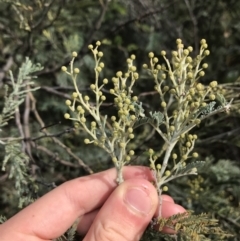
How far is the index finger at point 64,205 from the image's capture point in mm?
1657

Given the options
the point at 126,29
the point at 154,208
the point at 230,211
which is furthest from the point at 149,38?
the point at 154,208

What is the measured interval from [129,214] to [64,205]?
33 cm

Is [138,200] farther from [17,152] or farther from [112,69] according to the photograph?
[112,69]

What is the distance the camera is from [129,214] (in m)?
1.52

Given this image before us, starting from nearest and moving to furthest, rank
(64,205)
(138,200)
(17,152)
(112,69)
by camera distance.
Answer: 1. (138,200)
2. (64,205)
3. (17,152)
4. (112,69)

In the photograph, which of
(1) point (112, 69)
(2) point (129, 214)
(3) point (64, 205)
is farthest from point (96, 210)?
(1) point (112, 69)

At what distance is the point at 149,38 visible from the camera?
9.11 feet

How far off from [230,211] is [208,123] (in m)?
0.47

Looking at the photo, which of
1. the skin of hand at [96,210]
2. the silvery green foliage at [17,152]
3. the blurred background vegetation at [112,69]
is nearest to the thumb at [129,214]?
the skin of hand at [96,210]

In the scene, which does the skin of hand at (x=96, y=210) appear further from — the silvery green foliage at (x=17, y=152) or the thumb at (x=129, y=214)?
the silvery green foliage at (x=17, y=152)

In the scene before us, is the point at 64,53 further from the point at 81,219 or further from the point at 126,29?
the point at 81,219

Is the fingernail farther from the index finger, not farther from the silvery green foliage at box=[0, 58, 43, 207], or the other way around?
the silvery green foliage at box=[0, 58, 43, 207]

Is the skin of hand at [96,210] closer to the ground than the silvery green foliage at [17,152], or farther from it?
closer to the ground

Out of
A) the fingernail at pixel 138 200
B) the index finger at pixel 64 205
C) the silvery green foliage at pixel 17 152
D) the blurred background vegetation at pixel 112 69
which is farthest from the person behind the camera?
the blurred background vegetation at pixel 112 69
